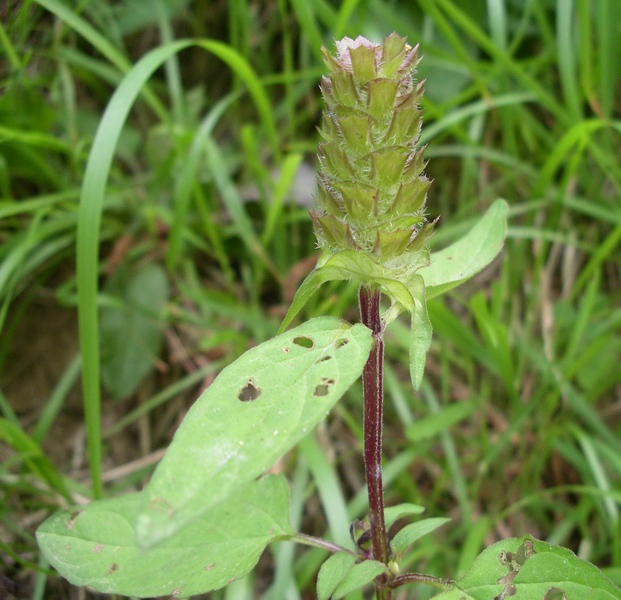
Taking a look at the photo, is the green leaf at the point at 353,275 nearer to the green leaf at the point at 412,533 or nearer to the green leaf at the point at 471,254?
the green leaf at the point at 471,254

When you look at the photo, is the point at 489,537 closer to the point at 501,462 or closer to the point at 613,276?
the point at 501,462

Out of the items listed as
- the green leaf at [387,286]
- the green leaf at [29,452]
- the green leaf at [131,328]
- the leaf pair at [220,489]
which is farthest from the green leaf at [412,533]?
the green leaf at [131,328]

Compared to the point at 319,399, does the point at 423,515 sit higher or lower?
lower

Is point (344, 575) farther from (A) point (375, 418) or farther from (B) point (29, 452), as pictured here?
(B) point (29, 452)

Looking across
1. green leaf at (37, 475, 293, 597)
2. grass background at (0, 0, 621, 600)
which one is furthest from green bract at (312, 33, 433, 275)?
grass background at (0, 0, 621, 600)

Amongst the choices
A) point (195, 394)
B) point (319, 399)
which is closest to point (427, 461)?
point (195, 394)
